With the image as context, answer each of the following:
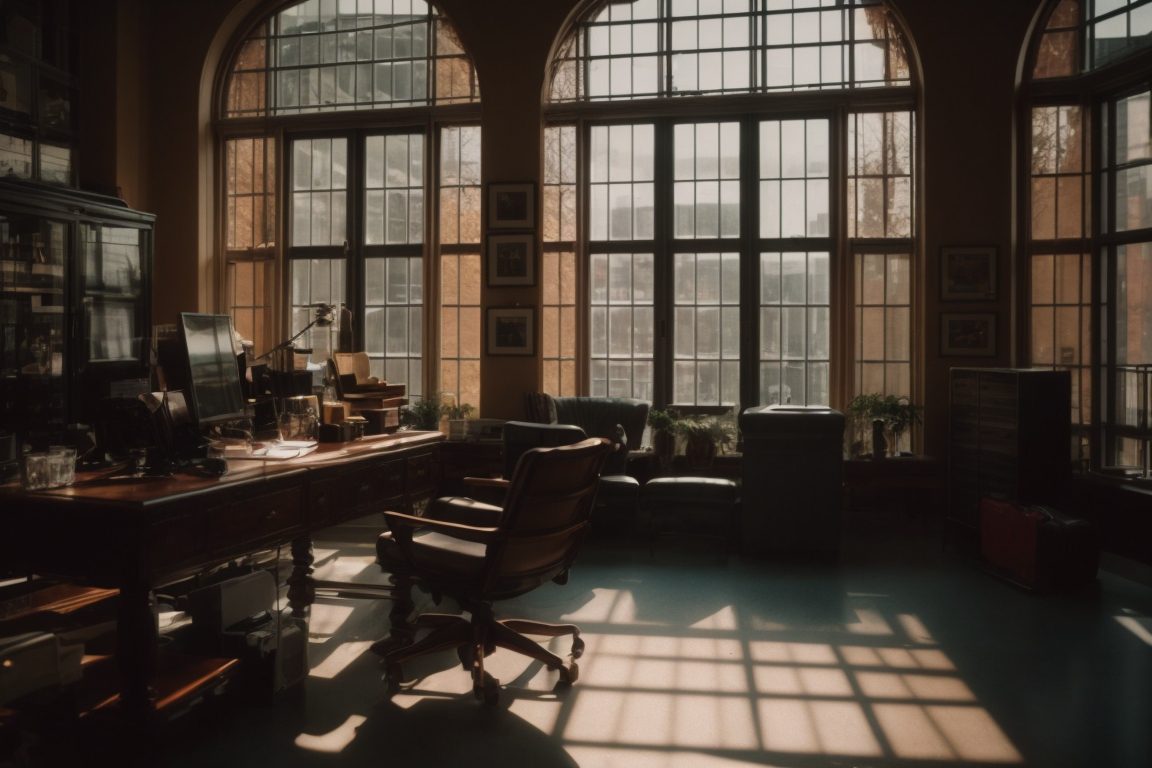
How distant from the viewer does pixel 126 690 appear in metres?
2.72

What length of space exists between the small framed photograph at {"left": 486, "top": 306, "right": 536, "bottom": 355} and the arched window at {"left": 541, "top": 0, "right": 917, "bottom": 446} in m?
0.27

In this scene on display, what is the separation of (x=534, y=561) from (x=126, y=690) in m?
1.54

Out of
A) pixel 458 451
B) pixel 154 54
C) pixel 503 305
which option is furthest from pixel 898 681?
pixel 154 54

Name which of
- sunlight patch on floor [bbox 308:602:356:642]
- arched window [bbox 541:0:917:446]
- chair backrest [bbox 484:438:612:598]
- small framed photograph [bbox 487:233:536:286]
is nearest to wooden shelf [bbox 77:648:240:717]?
sunlight patch on floor [bbox 308:602:356:642]

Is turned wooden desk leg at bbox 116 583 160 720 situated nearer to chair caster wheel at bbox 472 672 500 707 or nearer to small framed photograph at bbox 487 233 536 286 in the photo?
chair caster wheel at bbox 472 672 500 707

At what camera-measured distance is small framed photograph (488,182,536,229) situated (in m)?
7.17

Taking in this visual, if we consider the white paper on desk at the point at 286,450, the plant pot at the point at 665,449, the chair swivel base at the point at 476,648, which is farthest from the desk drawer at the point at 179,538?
the plant pot at the point at 665,449

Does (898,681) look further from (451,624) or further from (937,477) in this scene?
(937,477)

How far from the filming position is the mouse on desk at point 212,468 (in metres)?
3.05

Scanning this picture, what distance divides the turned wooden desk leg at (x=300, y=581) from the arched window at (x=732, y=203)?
3603mm

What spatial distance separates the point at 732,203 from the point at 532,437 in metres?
2.81

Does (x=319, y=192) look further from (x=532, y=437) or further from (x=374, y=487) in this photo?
(x=374, y=487)

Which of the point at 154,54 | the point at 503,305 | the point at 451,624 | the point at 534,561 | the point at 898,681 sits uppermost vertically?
the point at 154,54

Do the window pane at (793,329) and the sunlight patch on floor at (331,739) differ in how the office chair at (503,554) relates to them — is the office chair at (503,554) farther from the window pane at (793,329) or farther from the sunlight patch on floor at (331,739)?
the window pane at (793,329)
